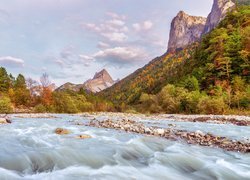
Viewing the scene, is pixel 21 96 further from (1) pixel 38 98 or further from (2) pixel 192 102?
(2) pixel 192 102

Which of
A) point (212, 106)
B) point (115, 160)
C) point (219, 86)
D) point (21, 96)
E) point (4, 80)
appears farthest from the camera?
point (4, 80)

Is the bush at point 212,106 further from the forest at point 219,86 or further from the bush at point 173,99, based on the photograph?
the bush at point 173,99

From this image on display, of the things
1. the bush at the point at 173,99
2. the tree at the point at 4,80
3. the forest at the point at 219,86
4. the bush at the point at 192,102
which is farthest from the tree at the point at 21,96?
the bush at the point at 192,102

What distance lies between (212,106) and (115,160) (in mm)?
37359

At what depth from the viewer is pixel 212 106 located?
1820 inches

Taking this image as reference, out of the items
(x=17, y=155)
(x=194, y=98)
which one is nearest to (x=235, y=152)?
(x=17, y=155)

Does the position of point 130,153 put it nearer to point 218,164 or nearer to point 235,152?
point 218,164

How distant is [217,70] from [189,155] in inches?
2192

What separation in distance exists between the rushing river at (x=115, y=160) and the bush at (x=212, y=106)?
32.1 m

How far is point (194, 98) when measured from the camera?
2013 inches

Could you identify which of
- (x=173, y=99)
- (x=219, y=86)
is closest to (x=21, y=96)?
(x=173, y=99)

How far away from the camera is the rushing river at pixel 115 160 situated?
9.91 metres

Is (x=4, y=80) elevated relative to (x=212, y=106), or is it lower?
elevated

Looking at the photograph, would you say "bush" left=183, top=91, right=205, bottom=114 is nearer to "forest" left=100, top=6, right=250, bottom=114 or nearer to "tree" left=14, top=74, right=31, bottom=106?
"forest" left=100, top=6, right=250, bottom=114
